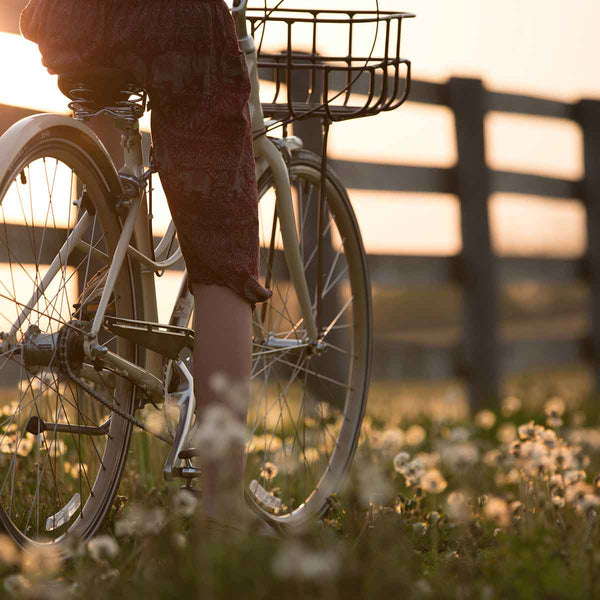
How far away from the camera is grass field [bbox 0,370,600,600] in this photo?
1.10m

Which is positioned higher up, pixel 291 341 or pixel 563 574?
pixel 291 341

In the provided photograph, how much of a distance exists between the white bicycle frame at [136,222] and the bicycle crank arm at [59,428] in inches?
4.5

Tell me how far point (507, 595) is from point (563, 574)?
81mm

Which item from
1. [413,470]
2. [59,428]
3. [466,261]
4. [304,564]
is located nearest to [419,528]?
[413,470]

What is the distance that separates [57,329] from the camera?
1.86 m

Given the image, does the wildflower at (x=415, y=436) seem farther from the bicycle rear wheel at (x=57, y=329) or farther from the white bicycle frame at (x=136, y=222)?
the bicycle rear wheel at (x=57, y=329)

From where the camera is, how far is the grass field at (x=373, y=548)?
3.60ft

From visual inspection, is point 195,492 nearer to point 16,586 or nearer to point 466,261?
point 16,586

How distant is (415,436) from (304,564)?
91.0 inches

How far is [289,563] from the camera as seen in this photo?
3.15 ft

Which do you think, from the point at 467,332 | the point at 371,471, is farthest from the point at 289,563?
the point at 467,332

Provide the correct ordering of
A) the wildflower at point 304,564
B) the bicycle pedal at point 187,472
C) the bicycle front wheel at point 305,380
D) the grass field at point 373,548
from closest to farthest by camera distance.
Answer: the wildflower at point 304,564 → the grass field at point 373,548 → the bicycle pedal at point 187,472 → the bicycle front wheel at point 305,380

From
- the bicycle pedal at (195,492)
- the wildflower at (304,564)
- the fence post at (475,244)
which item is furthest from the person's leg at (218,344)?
the fence post at (475,244)

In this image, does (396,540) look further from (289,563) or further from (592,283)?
(592,283)
